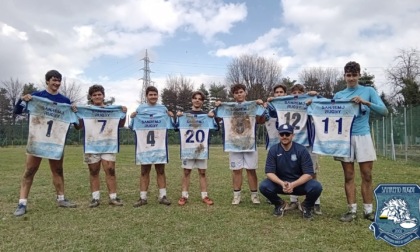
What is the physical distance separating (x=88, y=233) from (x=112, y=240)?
538 mm

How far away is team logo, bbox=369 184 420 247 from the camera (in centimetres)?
349

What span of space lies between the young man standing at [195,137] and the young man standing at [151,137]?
36cm

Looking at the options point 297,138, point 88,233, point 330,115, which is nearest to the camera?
point 88,233

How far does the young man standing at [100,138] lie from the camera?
710 centimetres

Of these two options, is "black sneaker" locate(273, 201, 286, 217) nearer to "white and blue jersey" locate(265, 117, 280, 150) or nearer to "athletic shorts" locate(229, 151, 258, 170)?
"athletic shorts" locate(229, 151, 258, 170)

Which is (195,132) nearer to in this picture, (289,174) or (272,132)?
(272,132)

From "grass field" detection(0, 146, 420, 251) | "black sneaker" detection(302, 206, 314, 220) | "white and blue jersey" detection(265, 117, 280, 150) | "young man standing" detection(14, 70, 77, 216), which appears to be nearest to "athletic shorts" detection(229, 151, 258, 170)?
"white and blue jersey" detection(265, 117, 280, 150)

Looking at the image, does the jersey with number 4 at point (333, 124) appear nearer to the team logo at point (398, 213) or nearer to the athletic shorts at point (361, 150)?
the athletic shorts at point (361, 150)

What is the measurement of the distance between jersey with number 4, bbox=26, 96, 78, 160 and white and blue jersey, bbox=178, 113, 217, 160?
2257 millimetres

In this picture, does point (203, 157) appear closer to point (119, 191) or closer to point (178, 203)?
point (178, 203)

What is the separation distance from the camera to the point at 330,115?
6309 mm

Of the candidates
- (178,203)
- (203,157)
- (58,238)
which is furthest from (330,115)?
(58,238)

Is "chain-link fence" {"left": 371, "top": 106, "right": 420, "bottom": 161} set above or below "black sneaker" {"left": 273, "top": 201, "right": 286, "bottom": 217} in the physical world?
above

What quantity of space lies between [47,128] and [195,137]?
2821 millimetres
